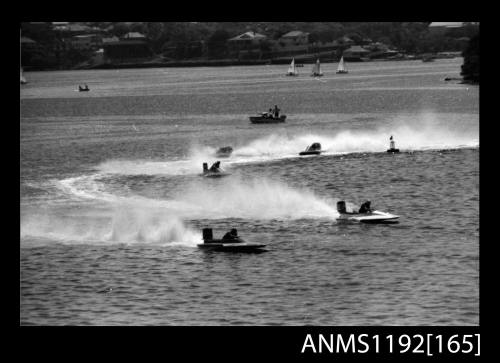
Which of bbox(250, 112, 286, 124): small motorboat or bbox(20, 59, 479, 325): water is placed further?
bbox(250, 112, 286, 124): small motorboat

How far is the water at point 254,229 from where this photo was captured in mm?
35312

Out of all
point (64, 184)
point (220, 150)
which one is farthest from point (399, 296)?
point (220, 150)

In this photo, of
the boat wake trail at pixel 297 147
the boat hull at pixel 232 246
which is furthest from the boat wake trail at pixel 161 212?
the boat wake trail at pixel 297 147

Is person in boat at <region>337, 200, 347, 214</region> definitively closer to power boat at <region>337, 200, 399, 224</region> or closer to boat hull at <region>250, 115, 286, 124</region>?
power boat at <region>337, 200, 399, 224</region>

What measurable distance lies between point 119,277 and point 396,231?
12.9 metres

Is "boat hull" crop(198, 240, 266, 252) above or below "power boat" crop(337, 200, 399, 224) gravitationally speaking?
below

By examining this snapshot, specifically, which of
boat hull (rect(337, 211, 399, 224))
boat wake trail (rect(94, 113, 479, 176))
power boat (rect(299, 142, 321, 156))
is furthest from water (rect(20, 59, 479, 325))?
power boat (rect(299, 142, 321, 156))

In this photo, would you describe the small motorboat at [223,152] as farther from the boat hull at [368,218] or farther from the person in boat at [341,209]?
the boat hull at [368,218]

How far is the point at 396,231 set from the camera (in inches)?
1875

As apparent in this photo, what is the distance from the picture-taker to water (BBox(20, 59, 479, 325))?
116ft

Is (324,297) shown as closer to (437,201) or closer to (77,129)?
(437,201)

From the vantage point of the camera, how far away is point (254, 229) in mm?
48594
